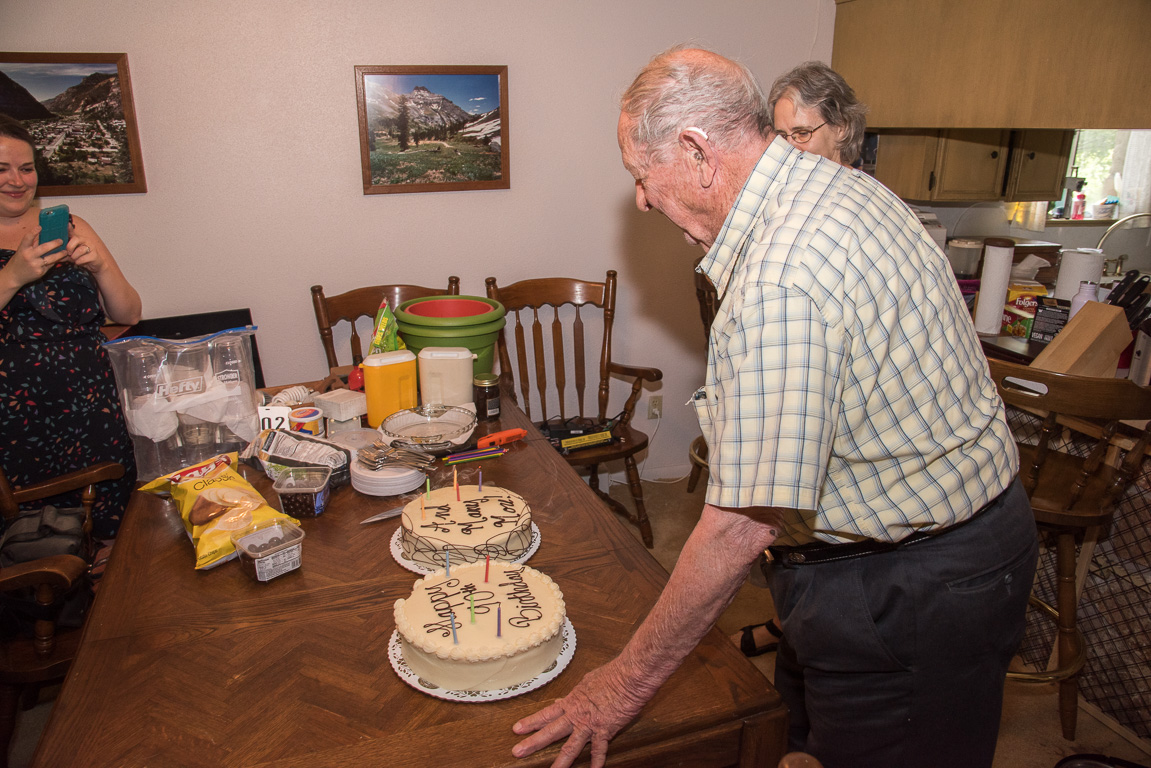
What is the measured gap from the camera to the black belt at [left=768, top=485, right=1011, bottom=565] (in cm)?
112

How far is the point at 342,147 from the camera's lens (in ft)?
9.25

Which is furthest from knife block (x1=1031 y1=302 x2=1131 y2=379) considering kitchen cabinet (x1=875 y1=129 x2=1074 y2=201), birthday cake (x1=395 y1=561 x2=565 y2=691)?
birthday cake (x1=395 y1=561 x2=565 y2=691)

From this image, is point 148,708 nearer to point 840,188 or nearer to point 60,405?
point 840,188

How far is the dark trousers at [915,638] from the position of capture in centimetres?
112

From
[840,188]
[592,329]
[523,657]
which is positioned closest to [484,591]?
[523,657]

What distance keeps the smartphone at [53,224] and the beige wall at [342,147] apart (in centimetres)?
78

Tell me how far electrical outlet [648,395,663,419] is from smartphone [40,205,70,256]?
2.39 metres

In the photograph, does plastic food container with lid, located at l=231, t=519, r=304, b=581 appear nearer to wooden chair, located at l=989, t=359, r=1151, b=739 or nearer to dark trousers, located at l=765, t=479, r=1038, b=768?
dark trousers, located at l=765, t=479, r=1038, b=768

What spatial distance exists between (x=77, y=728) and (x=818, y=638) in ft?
3.47

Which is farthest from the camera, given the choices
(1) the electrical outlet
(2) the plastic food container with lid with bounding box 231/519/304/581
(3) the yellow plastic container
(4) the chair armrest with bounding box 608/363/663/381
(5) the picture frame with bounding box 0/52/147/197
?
(1) the electrical outlet

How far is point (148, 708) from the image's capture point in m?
0.99

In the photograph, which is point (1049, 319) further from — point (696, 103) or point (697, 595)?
point (697, 595)

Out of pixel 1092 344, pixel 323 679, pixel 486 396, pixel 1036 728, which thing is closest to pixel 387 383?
pixel 486 396

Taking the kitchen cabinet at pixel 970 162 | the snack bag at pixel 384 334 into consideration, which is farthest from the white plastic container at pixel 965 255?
the snack bag at pixel 384 334
